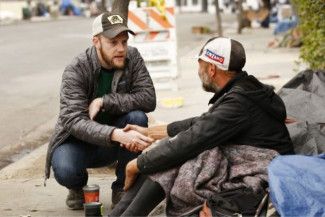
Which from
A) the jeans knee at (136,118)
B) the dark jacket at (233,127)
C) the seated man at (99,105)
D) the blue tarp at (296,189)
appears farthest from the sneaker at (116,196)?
the blue tarp at (296,189)

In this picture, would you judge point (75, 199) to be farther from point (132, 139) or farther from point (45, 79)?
point (45, 79)

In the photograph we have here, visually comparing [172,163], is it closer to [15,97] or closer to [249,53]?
[15,97]

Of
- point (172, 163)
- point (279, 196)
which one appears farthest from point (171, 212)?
point (279, 196)

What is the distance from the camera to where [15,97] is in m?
14.0

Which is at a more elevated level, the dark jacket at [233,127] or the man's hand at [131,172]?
the dark jacket at [233,127]

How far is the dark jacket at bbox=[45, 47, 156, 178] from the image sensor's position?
586cm

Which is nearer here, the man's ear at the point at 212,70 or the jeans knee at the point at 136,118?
the man's ear at the point at 212,70

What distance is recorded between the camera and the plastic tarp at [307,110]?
6156 millimetres

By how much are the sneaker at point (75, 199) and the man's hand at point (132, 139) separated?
0.76 meters

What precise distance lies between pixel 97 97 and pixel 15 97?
26.2 ft

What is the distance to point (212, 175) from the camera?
16.5ft

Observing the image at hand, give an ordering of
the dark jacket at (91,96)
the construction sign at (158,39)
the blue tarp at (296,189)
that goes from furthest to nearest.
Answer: the construction sign at (158,39) < the dark jacket at (91,96) < the blue tarp at (296,189)

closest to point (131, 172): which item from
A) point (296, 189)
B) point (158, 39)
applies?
point (296, 189)

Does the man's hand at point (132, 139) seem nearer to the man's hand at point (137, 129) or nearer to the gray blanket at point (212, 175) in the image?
the man's hand at point (137, 129)
